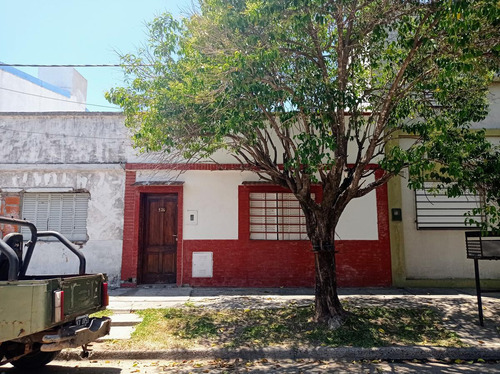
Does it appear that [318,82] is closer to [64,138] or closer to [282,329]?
[282,329]

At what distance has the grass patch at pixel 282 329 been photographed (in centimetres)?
588

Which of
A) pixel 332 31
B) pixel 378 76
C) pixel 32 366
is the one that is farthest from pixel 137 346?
pixel 378 76

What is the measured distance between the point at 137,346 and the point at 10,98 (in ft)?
54.7

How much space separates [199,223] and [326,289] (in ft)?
13.9

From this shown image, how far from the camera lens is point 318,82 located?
622cm

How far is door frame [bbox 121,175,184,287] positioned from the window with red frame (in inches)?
74.5

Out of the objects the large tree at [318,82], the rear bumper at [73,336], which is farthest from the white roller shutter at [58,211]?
the rear bumper at [73,336]

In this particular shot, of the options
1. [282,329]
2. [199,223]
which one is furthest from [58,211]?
[282,329]

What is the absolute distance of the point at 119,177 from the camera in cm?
1005

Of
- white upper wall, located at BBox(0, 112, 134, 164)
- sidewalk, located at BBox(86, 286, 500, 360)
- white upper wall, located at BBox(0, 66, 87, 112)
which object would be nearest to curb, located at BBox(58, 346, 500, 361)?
sidewalk, located at BBox(86, 286, 500, 360)

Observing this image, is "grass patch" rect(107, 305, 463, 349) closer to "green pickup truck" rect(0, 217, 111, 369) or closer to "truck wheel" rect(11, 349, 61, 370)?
"truck wheel" rect(11, 349, 61, 370)

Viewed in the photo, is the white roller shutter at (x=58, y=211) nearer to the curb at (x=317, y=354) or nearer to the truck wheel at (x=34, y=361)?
the curb at (x=317, y=354)

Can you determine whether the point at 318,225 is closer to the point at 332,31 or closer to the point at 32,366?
the point at 332,31

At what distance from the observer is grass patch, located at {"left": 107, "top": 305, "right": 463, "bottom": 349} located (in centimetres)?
588
